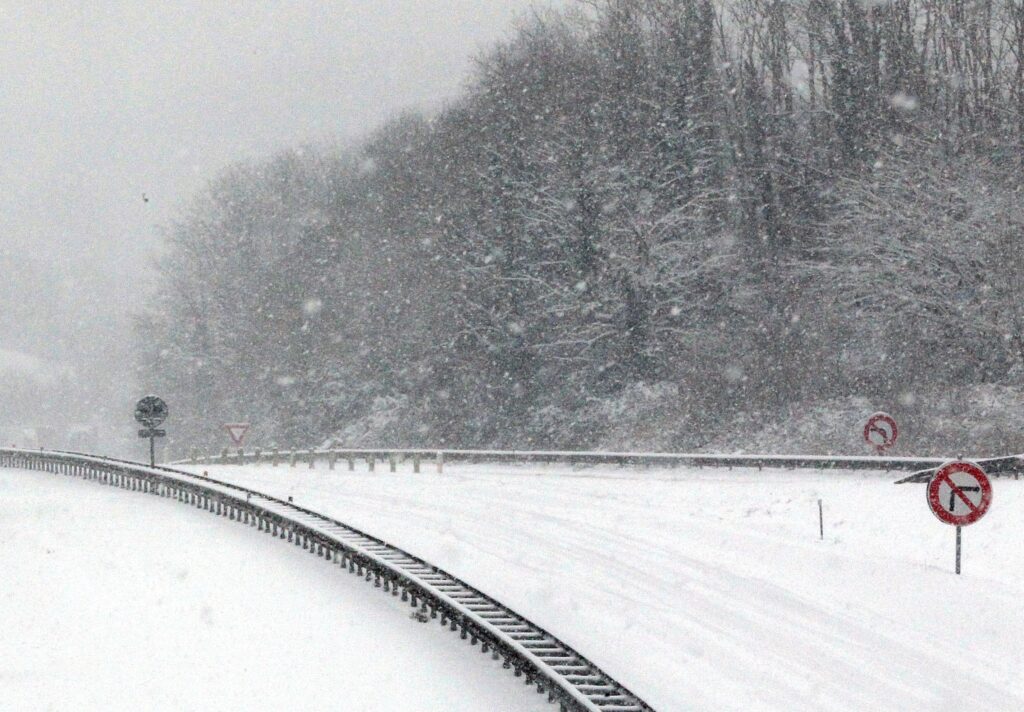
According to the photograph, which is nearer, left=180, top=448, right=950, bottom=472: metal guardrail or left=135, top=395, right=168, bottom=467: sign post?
left=180, top=448, right=950, bottom=472: metal guardrail

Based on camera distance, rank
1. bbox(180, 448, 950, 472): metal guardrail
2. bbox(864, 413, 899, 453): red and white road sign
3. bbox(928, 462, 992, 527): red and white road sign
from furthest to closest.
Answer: bbox(180, 448, 950, 472): metal guardrail
bbox(864, 413, 899, 453): red and white road sign
bbox(928, 462, 992, 527): red and white road sign

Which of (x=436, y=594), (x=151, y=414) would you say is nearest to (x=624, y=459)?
(x=151, y=414)

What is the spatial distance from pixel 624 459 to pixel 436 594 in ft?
63.8

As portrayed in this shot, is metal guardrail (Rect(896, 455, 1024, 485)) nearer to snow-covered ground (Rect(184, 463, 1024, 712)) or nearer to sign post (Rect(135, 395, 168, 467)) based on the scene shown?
snow-covered ground (Rect(184, 463, 1024, 712))

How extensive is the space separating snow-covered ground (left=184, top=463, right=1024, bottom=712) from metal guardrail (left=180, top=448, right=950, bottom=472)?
0.48 m

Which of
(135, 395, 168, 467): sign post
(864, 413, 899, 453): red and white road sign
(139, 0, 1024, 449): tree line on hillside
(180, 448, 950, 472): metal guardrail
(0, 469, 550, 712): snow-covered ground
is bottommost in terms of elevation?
(0, 469, 550, 712): snow-covered ground

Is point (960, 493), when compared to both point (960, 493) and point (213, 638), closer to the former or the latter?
point (960, 493)

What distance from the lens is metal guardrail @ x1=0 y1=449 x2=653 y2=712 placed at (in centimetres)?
1054

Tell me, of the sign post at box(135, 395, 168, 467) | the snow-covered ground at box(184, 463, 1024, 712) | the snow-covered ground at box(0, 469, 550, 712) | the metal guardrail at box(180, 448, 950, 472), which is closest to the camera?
the snow-covered ground at box(0, 469, 550, 712)

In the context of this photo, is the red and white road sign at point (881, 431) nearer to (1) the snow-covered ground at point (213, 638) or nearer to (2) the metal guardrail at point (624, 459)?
(2) the metal guardrail at point (624, 459)

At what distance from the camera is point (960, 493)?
1516 centimetres

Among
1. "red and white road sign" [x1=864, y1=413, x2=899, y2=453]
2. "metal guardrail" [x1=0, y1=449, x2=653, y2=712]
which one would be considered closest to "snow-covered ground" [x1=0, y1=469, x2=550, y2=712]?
"metal guardrail" [x1=0, y1=449, x2=653, y2=712]

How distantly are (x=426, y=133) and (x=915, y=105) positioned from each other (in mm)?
29507

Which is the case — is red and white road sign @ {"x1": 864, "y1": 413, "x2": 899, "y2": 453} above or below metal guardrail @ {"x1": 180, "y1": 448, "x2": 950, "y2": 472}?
above
